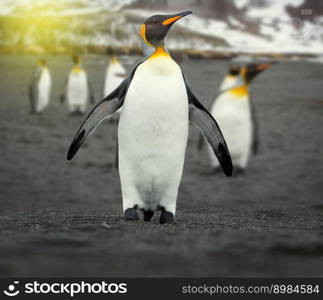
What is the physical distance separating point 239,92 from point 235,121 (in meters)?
0.20

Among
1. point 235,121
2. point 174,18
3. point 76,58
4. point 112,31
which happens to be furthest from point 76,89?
point 112,31

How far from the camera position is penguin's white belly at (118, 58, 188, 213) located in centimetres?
169

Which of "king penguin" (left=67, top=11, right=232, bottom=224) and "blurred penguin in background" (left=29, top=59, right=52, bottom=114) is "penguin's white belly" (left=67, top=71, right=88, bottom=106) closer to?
"blurred penguin in background" (left=29, top=59, right=52, bottom=114)

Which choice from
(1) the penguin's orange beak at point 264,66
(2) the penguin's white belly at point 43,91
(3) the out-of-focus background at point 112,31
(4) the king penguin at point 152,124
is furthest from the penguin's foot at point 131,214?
(3) the out-of-focus background at point 112,31

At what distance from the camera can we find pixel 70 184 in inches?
157

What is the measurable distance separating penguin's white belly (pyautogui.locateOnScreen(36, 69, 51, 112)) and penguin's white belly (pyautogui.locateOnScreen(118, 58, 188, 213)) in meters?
5.30

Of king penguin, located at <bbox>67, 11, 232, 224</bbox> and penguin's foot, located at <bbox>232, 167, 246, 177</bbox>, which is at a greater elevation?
king penguin, located at <bbox>67, 11, 232, 224</bbox>

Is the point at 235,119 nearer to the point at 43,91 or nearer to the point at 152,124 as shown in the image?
the point at 152,124

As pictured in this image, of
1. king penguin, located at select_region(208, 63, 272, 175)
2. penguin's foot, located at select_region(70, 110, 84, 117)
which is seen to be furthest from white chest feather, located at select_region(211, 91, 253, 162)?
penguin's foot, located at select_region(70, 110, 84, 117)

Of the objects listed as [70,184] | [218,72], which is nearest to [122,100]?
[70,184]

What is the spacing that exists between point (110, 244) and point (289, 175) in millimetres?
3368

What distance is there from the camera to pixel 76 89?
275 inches

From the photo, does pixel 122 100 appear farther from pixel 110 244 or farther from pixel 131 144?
pixel 110 244

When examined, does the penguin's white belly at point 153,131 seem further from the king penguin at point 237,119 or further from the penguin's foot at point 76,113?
the penguin's foot at point 76,113
